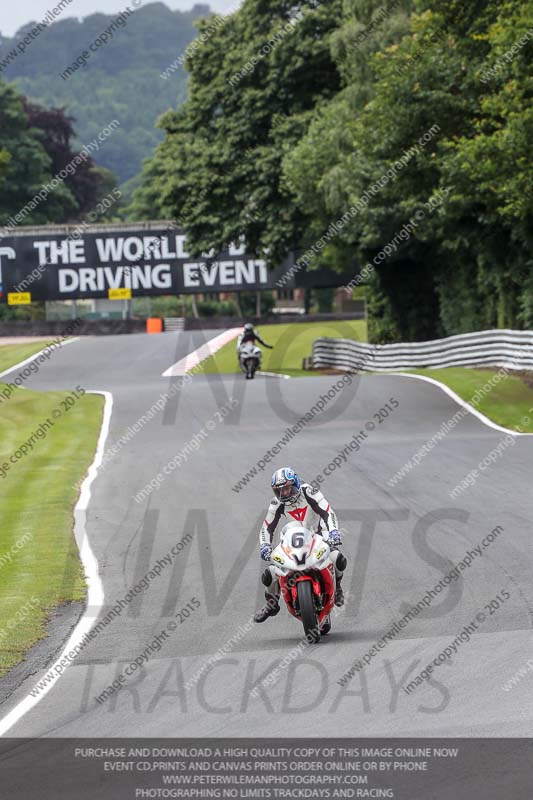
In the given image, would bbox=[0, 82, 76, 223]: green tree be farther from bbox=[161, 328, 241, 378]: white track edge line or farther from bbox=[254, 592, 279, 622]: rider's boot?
bbox=[254, 592, 279, 622]: rider's boot

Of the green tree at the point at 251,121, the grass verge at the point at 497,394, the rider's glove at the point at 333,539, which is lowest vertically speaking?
the grass verge at the point at 497,394

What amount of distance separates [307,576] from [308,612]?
0.33 metres

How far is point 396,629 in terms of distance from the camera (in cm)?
1046

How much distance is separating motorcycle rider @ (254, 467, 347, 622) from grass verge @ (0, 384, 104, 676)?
2157mm

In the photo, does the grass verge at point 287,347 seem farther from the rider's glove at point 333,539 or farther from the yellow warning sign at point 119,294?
the rider's glove at point 333,539

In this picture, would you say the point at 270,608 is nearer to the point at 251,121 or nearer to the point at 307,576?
the point at 307,576

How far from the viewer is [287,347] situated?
2235 inches

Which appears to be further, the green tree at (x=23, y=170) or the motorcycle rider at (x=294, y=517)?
the green tree at (x=23, y=170)

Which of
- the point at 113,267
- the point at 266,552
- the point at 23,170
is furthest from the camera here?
the point at 23,170

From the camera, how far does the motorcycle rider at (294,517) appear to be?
34.7 feet

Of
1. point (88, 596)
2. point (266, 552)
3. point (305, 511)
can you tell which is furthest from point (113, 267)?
point (266, 552)

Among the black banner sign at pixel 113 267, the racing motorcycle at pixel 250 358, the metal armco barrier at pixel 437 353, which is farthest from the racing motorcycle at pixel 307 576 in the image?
the black banner sign at pixel 113 267

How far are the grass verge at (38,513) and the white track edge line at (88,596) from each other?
0.40 ft
